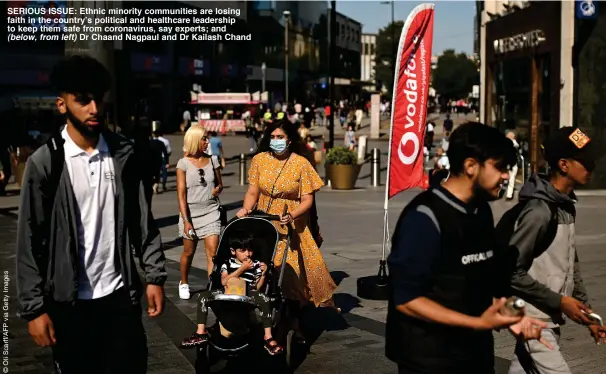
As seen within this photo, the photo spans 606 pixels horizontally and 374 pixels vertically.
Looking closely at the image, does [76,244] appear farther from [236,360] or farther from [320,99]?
[320,99]

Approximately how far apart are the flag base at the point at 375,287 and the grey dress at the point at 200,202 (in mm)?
1573

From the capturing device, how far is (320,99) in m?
94.7

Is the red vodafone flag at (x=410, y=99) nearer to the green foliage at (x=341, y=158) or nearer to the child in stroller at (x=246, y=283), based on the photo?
the child in stroller at (x=246, y=283)

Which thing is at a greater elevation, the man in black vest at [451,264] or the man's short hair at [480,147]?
the man's short hair at [480,147]

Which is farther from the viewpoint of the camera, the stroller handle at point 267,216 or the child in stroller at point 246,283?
the stroller handle at point 267,216

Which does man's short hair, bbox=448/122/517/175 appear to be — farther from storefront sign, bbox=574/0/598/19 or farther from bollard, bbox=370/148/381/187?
bollard, bbox=370/148/381/187

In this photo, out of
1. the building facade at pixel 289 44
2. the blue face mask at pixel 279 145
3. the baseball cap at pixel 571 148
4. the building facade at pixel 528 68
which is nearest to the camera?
the baseball cap at pixel 571 148

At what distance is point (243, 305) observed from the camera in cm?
655

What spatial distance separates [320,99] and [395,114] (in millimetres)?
86019

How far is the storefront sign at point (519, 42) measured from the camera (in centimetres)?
2292

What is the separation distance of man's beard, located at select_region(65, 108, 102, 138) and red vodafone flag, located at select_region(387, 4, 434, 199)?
17.9ft

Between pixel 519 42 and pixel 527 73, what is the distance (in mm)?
1120

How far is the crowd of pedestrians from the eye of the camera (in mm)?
3277

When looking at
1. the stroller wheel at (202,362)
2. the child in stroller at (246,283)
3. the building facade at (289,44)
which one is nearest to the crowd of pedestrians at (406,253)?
the stroller wheel at (202,362)
